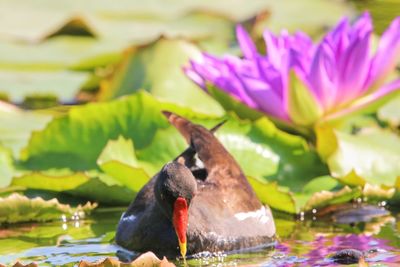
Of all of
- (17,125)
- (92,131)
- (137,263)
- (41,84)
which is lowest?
(137,263)

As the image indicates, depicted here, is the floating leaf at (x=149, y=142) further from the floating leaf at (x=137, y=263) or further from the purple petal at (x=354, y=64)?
the floating leaf at (x=137, y=263)

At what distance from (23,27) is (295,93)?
281cm

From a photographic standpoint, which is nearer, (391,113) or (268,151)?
(268,151)

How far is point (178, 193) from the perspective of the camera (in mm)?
3203

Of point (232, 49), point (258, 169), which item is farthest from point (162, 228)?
point (232, 49)

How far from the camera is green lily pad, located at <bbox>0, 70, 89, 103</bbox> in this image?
5371mm

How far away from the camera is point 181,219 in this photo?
10.5ft

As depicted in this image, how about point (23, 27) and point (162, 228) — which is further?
point (23, 27)

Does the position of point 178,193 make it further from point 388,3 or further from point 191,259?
point 388,3

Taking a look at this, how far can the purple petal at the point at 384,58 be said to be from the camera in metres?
4.20

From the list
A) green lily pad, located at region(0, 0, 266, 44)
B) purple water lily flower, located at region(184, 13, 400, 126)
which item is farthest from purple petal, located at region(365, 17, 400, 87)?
green lily pad, located at region(0, 0, 266, 44)

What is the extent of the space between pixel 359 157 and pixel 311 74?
36cm

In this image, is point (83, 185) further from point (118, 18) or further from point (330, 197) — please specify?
point (118, 18)

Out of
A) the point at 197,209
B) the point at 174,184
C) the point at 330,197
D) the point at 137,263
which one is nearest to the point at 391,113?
the point at 330,197
